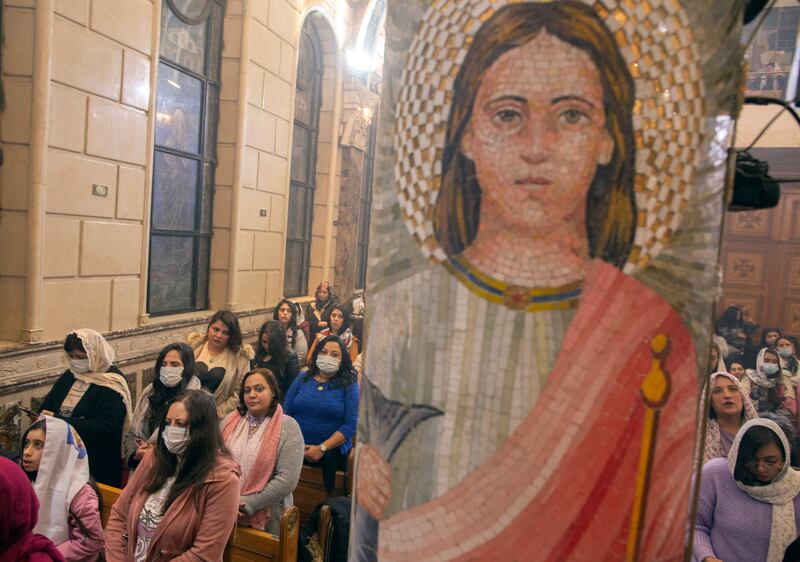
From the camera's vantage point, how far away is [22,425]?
516 cm

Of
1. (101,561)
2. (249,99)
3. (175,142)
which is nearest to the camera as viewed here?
(101,561)

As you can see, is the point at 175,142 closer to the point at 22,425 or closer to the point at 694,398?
the point at 22,425

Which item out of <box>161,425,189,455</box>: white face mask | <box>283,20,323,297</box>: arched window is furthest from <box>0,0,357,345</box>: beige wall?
<box>161,425,189,455</box>: white face mask

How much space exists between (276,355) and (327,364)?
1.37 m

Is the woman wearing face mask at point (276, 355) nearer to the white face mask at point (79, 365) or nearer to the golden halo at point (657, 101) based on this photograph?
the white face mask at point (79, 365)

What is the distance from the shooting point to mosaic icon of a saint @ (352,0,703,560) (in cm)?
106

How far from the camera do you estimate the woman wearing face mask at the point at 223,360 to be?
5.09m

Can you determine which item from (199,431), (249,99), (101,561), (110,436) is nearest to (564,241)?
(199,431)

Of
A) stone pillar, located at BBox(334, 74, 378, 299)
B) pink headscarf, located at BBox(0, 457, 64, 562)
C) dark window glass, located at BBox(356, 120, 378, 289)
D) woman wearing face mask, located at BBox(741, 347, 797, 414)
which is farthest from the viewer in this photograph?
dark window glass, located at BBox(356, 120, 378, 289)

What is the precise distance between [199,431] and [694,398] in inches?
96.7

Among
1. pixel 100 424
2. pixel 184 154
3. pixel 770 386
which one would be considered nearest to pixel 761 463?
pixel 100 424

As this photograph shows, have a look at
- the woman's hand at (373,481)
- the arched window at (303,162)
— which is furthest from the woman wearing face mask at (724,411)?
the arched window at (303,162)

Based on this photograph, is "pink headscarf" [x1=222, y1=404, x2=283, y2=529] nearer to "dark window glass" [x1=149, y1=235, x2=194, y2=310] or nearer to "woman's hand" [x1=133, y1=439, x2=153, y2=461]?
"woman's hand" [x1=133, y1=439, x2=153, y2=461]

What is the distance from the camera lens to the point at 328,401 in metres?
4.59
